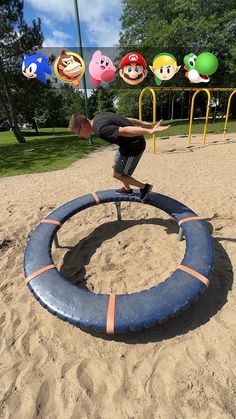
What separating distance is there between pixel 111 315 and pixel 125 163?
2046 mm

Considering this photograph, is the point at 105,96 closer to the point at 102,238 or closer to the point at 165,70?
the point at 165,70

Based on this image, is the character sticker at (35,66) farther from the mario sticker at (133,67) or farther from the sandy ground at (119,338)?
the sandy ground at (119,338)

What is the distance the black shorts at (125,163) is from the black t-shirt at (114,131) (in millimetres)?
100

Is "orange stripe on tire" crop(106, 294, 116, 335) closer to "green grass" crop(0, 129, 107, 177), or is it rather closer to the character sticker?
"green grass" crop(0, 129, 107, 177)

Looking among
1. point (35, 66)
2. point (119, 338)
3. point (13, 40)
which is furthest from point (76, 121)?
point (13, 40)

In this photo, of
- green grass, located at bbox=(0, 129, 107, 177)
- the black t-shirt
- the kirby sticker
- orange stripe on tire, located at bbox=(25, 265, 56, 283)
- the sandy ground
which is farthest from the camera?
the kirby sticker

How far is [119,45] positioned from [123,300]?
28.4 m

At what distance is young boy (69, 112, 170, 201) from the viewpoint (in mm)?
3295

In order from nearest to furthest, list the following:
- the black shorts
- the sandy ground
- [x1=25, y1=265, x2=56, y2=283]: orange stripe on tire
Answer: the sandy ground, [x1=25, y1=265, x2=56, y2=283]: orange stripe on tire, the black shorts

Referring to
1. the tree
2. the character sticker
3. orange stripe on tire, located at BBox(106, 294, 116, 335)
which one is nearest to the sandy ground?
orange stripe on tire, located at BBox(106, 294, 116, 335)

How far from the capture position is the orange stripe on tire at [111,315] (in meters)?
2.62

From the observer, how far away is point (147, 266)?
384 centimetres

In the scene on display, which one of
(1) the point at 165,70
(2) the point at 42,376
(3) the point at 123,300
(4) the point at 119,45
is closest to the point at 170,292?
(3) the point at 123,300

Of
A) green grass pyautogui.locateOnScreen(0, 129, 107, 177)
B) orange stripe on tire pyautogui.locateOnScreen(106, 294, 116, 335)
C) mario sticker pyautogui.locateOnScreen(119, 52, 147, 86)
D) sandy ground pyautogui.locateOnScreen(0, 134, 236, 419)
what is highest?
mario sticker pyautogui.locateOnScreen(119, 52, 147, 86)
